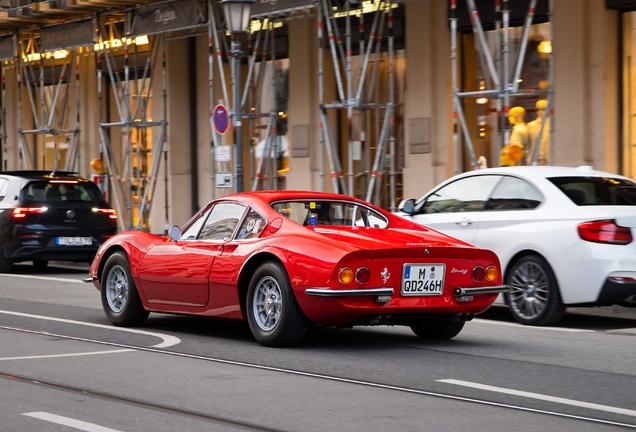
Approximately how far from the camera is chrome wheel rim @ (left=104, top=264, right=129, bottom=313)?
10289 mm

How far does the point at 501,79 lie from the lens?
722 inches

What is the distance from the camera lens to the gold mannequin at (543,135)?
57.1ft

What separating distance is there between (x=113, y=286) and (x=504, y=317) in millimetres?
3984

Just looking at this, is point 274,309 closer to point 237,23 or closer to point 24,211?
point 237,23

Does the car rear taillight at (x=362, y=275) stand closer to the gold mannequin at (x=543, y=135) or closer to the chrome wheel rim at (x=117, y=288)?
the chrome wheel rim at (x=117, y=288)

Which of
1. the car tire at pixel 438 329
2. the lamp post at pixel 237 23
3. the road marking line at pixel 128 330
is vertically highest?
the lamp post at pixel 237 23

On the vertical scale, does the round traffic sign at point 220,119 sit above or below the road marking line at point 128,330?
above

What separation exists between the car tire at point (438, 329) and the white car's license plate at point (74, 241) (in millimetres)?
9316

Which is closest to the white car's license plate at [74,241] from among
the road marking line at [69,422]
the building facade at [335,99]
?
the building facade at [335,99]

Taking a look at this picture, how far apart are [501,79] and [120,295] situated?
9821mm

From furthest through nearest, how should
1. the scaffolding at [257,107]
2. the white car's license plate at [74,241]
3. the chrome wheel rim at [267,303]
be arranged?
the scaffolding at [257,107], the white car's license plate at [74,241], the chrome wheel rim at [267,303]

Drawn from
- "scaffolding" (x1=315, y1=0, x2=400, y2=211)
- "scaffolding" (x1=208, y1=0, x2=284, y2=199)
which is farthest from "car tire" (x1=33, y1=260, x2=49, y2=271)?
"scaffolding" (x1=315, y1=0, x2=400, y2=211)

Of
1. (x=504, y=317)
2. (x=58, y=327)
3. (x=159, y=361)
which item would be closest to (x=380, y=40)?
(x=504, y=317)

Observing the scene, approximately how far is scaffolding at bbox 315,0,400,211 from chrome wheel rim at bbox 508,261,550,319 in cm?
870
